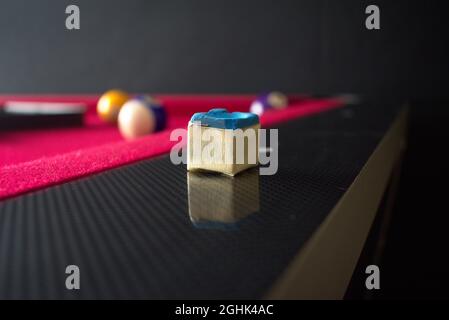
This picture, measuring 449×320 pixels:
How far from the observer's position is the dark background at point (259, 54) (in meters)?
2.96

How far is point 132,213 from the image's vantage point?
1.79 feet

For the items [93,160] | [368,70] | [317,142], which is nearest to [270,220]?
[93,160]

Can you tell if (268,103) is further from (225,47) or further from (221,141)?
(221,141)

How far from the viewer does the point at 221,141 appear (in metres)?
0.72

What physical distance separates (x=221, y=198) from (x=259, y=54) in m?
3.00

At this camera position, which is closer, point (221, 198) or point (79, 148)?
point (221, 198)

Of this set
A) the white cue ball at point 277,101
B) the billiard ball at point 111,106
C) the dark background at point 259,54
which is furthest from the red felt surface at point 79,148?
the dark background at point 259,54

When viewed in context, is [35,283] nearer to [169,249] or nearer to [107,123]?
[169,249]

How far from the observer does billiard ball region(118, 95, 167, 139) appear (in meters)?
1.72

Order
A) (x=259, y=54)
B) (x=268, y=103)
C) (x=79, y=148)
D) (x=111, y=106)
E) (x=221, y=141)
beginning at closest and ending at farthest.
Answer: (x=221, y=141) < (x=79, y=148) < (x=111, y=106) < (x=268, y=103) < (x=259, y=54)

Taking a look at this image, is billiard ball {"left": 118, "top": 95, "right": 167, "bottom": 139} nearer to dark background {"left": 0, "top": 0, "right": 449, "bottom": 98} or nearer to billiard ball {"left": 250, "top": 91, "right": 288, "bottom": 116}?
billiard ball {"left": 250, "top": 91, "right": 288, "bottom": 116}

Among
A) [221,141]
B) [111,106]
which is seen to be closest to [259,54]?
[111,106]

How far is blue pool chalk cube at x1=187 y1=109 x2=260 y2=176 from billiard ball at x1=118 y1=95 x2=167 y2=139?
99 centimetres

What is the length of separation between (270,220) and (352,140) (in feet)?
2.17
